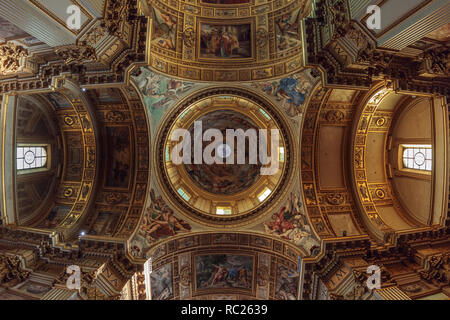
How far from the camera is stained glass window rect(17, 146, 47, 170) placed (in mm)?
12578

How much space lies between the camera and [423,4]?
6.80 metres

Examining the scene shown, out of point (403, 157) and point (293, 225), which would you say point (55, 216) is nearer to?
point (293, 225)

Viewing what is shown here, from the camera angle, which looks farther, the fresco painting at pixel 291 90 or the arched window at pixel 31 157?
the fresco painting at pixel 291 90

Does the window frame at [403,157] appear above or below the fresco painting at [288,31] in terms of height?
below

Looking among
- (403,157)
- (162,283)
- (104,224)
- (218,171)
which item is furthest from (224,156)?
(403,157)

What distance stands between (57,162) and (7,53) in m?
6.74


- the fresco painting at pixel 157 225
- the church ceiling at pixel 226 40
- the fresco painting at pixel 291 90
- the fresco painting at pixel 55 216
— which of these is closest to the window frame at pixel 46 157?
the fresco painting at pixel 55 216

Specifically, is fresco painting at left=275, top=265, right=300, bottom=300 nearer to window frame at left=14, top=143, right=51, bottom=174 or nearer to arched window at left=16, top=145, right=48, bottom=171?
window frame at left=14, top=143, right=51, bottom=174

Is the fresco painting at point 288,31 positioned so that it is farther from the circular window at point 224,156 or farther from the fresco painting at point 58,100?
the fresco painting at point 58,100

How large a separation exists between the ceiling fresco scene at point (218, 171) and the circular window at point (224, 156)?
113 mm

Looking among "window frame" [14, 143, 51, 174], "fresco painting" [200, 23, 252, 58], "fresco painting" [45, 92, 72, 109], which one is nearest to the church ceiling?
"fresco painting" [200, 23, 252, 58]

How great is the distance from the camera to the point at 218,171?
17.6 m

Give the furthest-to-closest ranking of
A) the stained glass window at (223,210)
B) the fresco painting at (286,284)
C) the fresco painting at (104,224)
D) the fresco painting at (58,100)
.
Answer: the stained glass window at (223,210) → the fresco painting at (286,284) → the fresco painting at (104,224) → the fresco painting at (58,100)

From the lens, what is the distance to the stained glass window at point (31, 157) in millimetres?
12578
